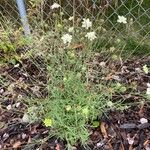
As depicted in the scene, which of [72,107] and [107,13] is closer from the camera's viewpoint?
[72,107]

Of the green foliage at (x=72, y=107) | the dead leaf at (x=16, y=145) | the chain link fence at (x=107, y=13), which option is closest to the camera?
the green foliage at (x=72, y=107)

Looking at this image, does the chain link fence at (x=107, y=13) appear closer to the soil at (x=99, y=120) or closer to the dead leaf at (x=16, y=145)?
the soil at (x=99, y=120)

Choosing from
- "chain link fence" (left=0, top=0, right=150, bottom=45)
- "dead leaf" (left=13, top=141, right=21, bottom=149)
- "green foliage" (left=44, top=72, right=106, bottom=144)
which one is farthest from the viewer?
"chain link fence" (left=0, top=0, right=150, bottom=45)

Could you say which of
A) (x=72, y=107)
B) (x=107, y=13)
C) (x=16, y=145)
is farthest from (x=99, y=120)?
(x=107, y=13)

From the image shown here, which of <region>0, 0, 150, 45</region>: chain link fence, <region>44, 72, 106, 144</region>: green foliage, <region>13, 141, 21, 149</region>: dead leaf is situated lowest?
<region>13, 141, 21, 149</region>: dead leaf

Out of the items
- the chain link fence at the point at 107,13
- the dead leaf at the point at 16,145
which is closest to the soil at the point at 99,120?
the dead leaf at the point at 16,145

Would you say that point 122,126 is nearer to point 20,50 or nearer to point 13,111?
point 13,111

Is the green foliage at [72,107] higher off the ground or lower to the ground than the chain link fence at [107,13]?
lower

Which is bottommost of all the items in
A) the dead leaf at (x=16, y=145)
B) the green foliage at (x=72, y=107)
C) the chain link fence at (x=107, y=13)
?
the dead leaf at (x=16, y=145)

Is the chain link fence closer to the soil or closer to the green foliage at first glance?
the soil

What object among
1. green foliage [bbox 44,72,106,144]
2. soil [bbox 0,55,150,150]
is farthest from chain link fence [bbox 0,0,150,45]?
green foliage [bbox 44,72,106,144]

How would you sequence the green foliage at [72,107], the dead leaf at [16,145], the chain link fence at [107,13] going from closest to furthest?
1. the green foliage at [72,107]
2. the dead leaf at [16,145]
3. the chain link fence at [107,13]

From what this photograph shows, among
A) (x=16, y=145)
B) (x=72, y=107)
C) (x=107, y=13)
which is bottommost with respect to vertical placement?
(x=16, y=145)

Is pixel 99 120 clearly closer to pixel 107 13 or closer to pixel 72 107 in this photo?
pixel 72 107
